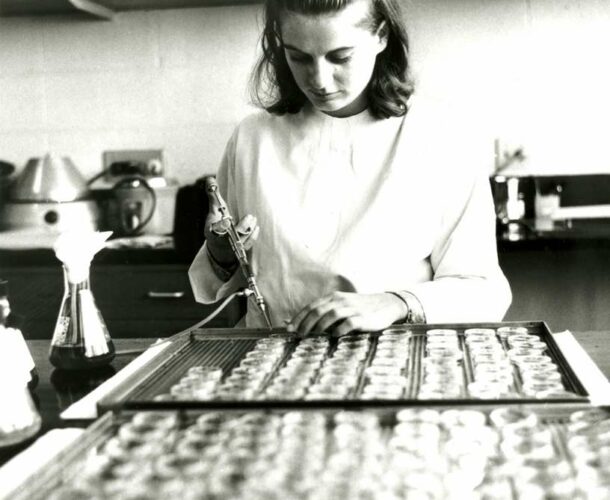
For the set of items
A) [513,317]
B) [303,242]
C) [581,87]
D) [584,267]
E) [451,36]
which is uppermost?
[451,36]

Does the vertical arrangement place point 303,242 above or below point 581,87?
below

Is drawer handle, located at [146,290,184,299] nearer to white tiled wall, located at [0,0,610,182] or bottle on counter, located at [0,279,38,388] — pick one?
white tiled wall, located at [0,0,610,182]

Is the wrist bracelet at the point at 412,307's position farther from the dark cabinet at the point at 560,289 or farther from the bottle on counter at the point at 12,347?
the dark cabinet at the point at 560,289

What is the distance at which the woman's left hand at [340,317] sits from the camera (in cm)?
119

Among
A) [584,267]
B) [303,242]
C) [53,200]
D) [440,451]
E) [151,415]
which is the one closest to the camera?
[440,451]

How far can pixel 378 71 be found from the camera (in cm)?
163

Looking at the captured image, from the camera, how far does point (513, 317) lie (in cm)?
282

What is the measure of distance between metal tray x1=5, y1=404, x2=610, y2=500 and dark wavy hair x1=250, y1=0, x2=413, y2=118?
33.3 inches

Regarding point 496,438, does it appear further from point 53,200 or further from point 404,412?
point 53,200

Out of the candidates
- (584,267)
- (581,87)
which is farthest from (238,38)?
(584,267)

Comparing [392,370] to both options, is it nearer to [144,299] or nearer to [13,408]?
[13,408]

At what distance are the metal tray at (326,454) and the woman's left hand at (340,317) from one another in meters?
0.31

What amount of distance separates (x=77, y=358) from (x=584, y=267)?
6.54ft

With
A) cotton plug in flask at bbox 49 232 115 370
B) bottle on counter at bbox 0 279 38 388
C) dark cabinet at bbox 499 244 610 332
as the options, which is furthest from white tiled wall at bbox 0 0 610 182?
bottle on counter at bbox 0 279 38 388
